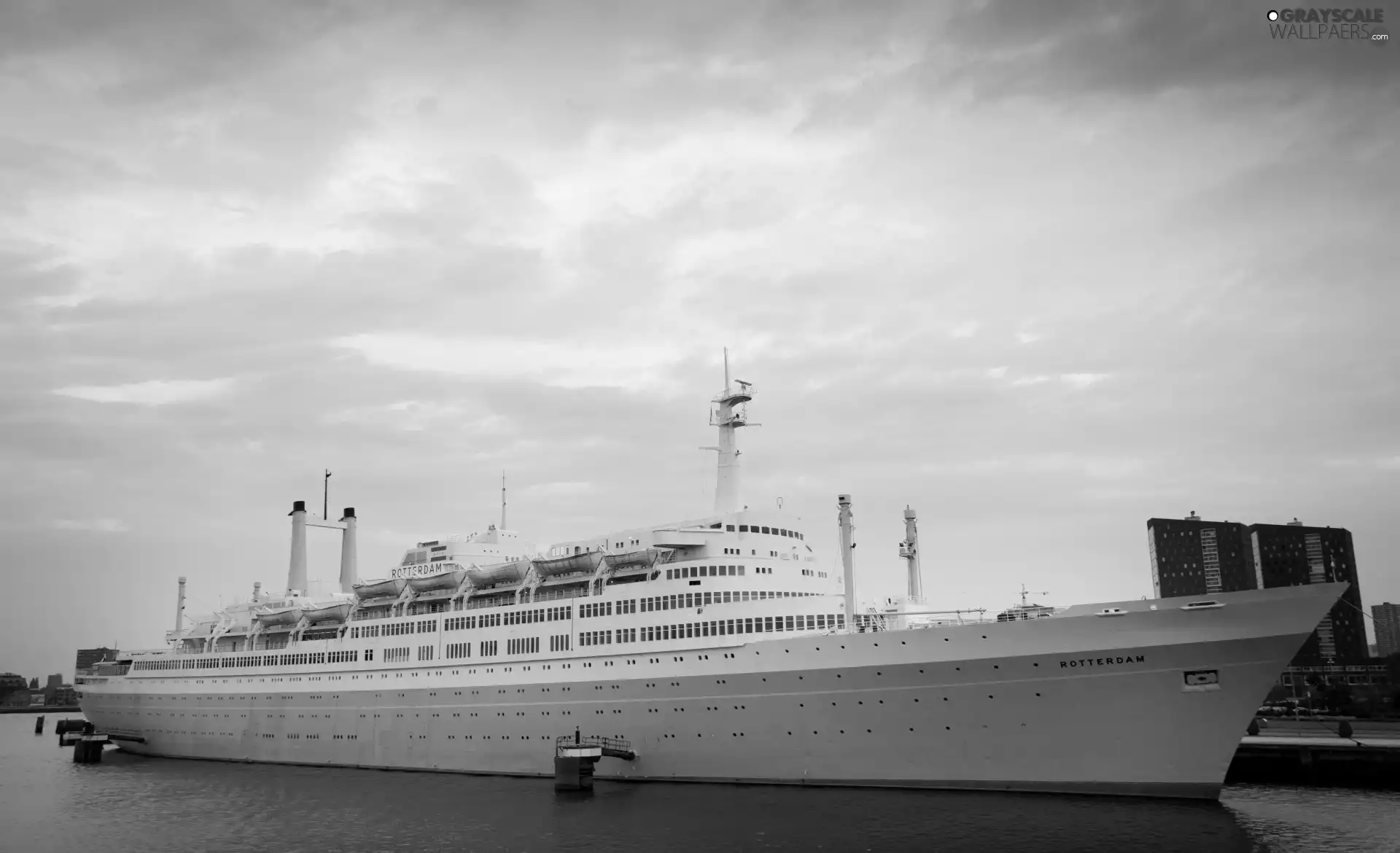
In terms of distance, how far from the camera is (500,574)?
40.2 m

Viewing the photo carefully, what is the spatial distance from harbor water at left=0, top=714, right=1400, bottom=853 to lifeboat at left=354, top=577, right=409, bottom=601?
9.29 metres

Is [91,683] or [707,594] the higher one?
[707,594]

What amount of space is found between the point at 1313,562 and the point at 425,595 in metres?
94.5

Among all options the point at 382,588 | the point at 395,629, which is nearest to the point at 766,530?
the point at 395,629

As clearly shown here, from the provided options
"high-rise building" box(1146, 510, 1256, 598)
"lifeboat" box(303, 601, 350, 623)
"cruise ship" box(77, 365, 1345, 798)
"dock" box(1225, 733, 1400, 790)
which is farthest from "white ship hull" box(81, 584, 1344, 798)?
"high-rise building" box(1146, 510, 1256, 598)

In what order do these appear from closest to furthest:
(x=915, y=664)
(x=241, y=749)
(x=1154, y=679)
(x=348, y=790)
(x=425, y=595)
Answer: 1. (x=1154, y=679)
2. (x=915, y=664)
3. (x=348, y=790)
4. (x=425, y=595)
5. (x=241, y=749)

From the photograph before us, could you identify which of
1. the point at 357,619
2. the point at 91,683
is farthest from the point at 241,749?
the point at 91,683

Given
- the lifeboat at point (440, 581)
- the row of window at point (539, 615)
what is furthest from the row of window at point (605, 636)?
the lifeboat at point (440, 581)

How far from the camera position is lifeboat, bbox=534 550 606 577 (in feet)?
123

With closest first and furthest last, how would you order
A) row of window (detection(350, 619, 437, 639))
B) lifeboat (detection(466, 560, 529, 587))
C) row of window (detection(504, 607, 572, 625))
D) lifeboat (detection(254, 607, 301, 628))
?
1. row of window (detection(504, 607, 572, 625))
2. lifeboat (detection(466, 560, 529, 587))
3. row of window (detection(350, 619, 437, 639))
4. lifeboat (detection(254, 607, 301, 628))

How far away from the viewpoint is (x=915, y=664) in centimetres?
2847

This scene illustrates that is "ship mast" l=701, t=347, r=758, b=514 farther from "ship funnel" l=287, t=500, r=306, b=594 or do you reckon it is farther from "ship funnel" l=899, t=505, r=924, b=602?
"ship funnel" l=287, t=500, r=306, b=594

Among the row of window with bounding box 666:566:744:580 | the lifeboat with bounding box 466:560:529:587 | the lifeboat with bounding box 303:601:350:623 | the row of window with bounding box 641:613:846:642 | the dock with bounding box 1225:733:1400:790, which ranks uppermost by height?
the lifeboat with bounding box 466:560:529:587

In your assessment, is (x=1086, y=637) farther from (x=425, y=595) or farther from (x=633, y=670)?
(x=425, y=595)
